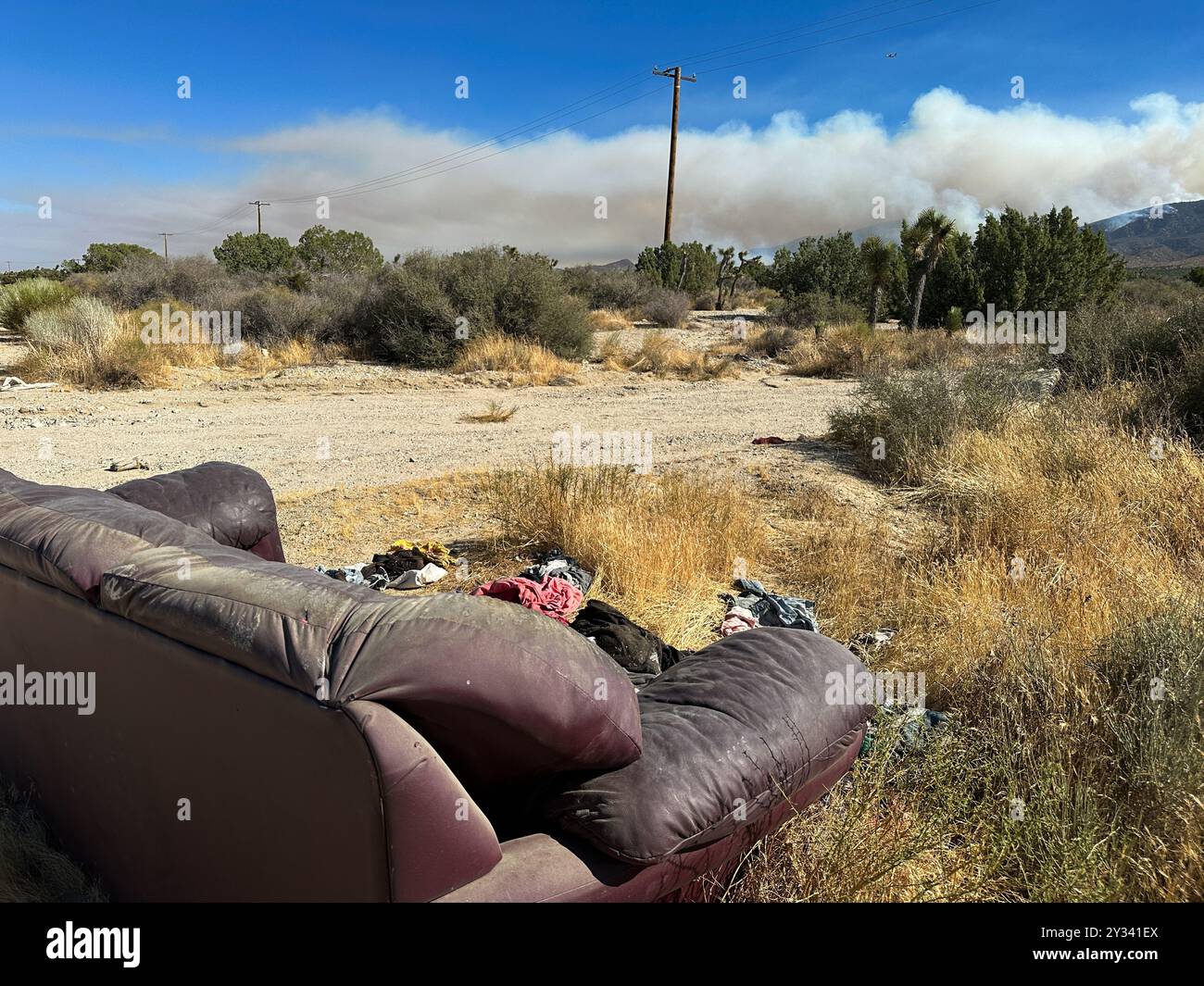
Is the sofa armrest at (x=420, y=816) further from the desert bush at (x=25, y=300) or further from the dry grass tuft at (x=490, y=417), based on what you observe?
the desert bush at (x=25, y=300)

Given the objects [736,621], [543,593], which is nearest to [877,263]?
[736,621]

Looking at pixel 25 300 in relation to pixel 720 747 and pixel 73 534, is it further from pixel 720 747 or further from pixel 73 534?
pixel 720 747

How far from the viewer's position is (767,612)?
4816mm

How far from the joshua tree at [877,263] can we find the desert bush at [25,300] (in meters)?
21.0

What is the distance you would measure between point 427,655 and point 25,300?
20435 millimetres

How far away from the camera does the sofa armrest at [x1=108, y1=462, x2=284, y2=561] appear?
3.99m

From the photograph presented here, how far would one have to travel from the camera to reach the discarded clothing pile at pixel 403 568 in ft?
17.2

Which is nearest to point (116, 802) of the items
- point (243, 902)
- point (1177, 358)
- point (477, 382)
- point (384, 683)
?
point (243, 902)

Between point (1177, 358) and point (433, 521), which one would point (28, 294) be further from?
point (1177, 358)

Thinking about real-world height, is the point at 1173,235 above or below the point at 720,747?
above

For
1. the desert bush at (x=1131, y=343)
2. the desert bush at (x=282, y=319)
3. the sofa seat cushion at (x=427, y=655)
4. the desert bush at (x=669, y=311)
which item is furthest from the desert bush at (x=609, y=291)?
the sofa seat cushion at (x=427, y=655)
